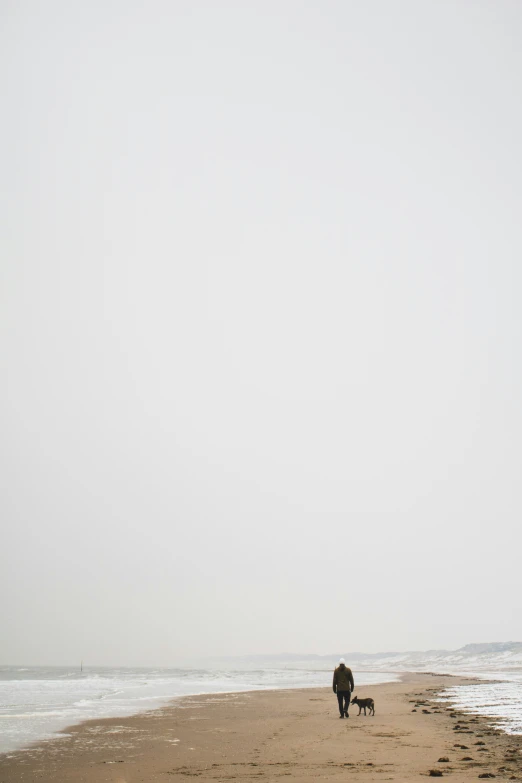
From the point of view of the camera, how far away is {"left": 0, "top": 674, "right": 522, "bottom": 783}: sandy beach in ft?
34.4

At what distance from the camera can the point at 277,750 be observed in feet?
43.8

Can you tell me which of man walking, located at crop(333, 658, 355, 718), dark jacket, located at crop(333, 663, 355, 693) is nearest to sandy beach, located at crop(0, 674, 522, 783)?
man walking, located at crop(333, 658, 355, 718)

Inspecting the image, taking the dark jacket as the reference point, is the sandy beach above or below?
below

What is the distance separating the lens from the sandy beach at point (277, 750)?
10.5 m

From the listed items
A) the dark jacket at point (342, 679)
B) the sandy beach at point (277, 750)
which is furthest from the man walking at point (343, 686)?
the sandy beach at point (277, 750)

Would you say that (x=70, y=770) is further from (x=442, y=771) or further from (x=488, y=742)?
(x=488, y=742)

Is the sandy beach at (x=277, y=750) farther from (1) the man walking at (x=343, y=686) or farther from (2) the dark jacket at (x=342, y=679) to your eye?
(2) the dark jacket at (x=342, y=679)

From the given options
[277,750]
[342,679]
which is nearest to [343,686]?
[342,679]

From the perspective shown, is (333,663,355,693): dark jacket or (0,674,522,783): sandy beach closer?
(0,674,522,783): sandy beach

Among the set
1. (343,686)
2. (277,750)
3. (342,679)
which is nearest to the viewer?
(277,750)

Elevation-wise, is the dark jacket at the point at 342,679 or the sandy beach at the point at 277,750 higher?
the dark jacket at the point at 342,679

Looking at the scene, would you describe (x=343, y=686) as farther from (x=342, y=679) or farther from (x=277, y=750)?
(x=277, y=750)

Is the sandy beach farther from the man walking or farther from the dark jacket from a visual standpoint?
the dark jacket

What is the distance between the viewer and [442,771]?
32.7 feet
